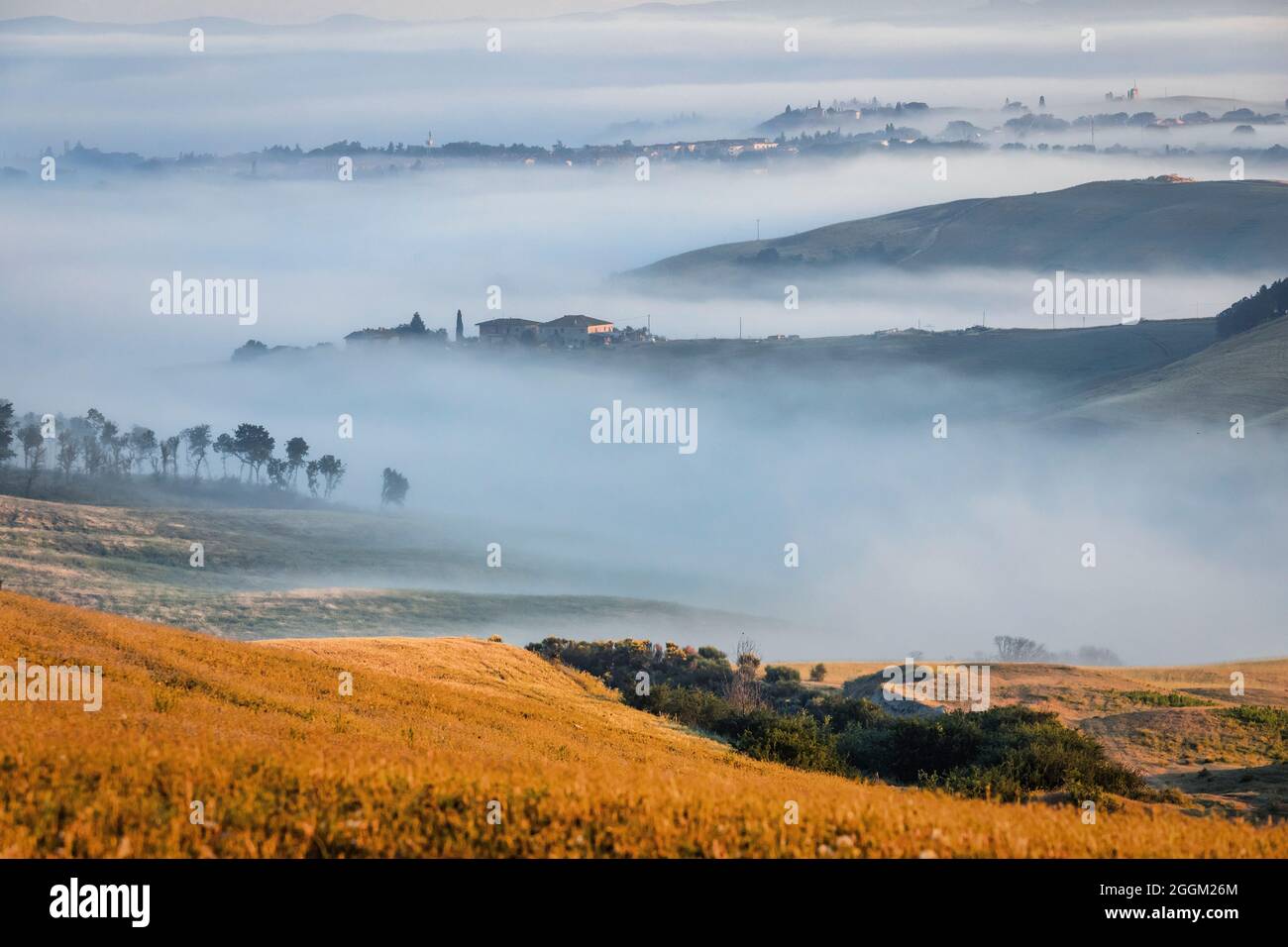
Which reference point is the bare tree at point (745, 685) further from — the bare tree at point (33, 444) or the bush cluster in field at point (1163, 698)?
the bare tree at point (33, 444)

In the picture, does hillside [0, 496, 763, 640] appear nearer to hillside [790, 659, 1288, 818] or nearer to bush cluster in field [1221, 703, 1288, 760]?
hillside [790, 659, 1288, 818]

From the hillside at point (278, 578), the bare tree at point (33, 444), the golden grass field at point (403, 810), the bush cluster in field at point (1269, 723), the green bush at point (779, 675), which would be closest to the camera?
the golden grass field at point (403, 810)

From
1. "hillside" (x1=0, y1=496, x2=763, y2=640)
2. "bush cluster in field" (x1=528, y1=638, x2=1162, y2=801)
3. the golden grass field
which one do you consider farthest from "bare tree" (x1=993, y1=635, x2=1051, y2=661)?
the golden grass field

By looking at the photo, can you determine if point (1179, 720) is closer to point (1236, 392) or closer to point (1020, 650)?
point (1020, 650)

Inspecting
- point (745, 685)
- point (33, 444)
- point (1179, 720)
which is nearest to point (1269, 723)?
point (1179, 720)

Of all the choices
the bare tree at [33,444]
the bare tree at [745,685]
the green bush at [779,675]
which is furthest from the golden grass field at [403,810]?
the bare tree at [33,444]

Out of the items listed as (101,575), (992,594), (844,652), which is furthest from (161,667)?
(992,594)

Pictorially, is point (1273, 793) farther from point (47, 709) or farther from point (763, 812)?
point (47, 709)
